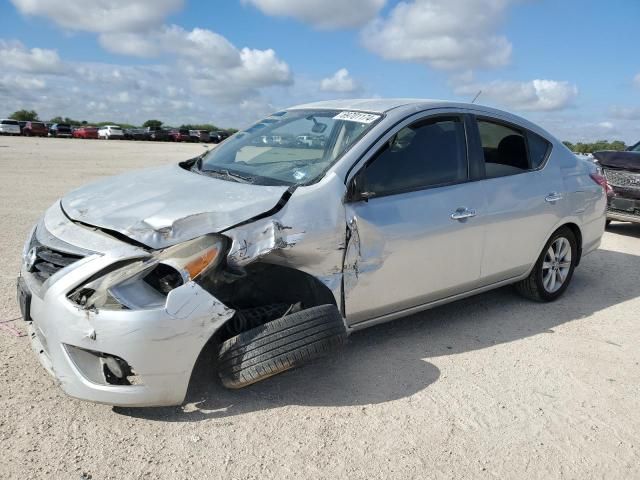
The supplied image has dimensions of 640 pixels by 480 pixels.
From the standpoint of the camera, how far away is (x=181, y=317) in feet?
8.89

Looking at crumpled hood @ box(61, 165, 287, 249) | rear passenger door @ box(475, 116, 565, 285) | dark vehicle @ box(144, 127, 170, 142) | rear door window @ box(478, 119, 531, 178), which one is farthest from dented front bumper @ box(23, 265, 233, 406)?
dark vehicle @ box(144, 127, 170, 142)

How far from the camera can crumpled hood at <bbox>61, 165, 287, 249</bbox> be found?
2.95m

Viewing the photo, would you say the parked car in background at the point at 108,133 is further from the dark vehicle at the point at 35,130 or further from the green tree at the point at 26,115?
the green tree at the point at 26,115

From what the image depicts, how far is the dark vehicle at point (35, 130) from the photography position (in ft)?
158

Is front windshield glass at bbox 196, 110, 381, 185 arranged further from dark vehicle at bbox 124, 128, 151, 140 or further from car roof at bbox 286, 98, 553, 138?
dark vehicle at bbox 124, 128, 151, 140

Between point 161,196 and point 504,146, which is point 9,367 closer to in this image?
point 161,196

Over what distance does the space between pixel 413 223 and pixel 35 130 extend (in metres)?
52.8

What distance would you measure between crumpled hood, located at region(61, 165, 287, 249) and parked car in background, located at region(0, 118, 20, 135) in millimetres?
49260

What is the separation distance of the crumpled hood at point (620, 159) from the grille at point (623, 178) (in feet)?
0.26

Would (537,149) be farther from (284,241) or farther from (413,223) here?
(284,241)

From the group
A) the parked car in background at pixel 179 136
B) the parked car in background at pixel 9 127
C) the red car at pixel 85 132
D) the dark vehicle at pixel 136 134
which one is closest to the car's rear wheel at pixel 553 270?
the parked car in background at pixel 9 127

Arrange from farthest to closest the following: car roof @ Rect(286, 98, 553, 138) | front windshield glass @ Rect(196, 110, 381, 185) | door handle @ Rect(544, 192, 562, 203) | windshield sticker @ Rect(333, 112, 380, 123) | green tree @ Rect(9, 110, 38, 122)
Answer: green tree @ Rect(9, 110, 38, 122)
door handle @ Rect(544, 192, 562, 203)
car roof @ Rect(286, 98, 553, 138)
windshield sticker @ Rect(333, 112, 380, 123)
front windshield glass @ Rect(196, 110, 381, 185)

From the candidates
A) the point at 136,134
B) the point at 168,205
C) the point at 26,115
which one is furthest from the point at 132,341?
the point at 26,115

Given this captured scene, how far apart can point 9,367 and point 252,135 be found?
2.39 meters
